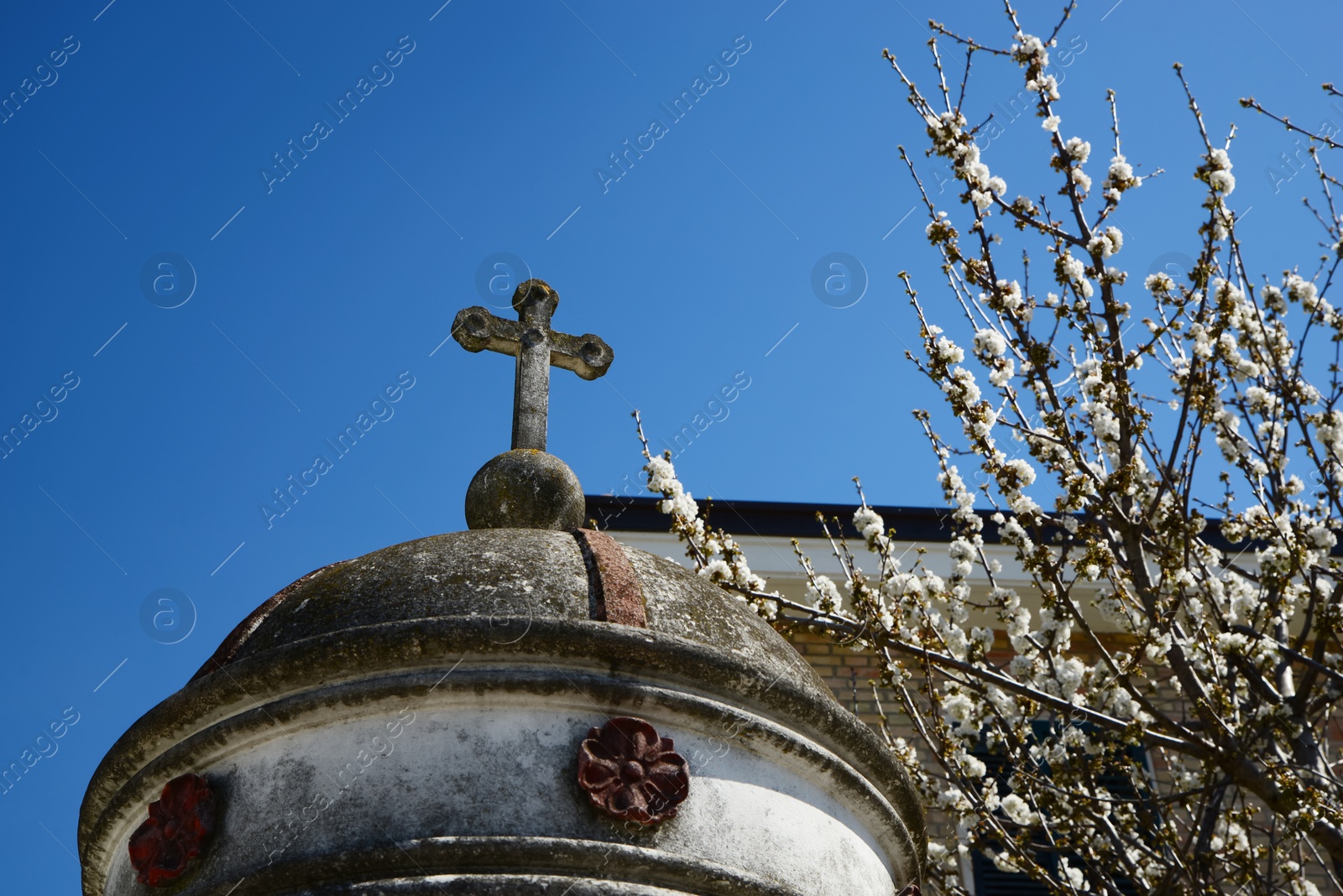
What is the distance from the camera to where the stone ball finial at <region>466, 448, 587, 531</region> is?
386cm

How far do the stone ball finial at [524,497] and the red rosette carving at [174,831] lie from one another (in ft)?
4.03

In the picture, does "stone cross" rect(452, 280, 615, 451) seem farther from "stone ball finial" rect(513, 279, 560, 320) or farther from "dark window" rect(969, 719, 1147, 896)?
"dark window" rect(969, 719, 1147, 896)

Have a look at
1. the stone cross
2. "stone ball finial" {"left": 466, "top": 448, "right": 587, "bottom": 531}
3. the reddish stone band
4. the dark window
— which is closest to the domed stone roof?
the reddish stone band

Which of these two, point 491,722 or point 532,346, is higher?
point 532,346

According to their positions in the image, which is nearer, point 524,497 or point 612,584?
point 612,584

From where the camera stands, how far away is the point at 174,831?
2.96m

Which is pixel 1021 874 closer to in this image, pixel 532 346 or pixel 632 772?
pixel 532 346

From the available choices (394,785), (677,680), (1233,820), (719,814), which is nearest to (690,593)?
(677,680)

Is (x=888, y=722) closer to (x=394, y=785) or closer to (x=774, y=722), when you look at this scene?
(x=774, y=722)

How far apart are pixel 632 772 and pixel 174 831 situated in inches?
45.5

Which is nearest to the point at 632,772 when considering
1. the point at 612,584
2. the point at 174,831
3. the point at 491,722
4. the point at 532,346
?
the point at 491,722

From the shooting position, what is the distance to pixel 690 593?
11.3 ft

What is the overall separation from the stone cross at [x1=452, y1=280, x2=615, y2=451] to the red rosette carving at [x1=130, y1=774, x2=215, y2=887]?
160cm

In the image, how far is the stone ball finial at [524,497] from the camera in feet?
12.7
